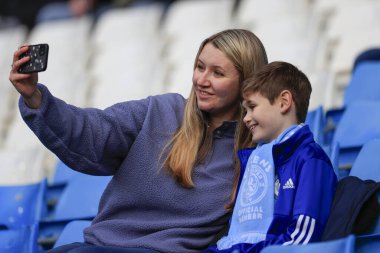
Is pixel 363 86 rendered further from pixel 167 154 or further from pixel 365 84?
pixel 167 154

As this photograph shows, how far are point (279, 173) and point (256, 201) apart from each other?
102 millimetres

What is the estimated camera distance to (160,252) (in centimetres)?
297

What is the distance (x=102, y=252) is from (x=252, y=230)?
0.43m

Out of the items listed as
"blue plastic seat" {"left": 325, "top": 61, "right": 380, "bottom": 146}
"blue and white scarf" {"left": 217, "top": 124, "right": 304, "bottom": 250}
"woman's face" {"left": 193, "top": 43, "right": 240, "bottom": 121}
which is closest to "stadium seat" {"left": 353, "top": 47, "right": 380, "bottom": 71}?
"blue plastic seat" {"left": 325, "top": 61, "right": 380, "bottom": 146}

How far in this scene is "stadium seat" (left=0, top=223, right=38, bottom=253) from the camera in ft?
11.2

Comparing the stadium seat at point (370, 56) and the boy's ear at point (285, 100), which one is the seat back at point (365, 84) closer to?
the stadium seat at point (370, 56)

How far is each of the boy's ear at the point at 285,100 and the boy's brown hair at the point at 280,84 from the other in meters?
0.01

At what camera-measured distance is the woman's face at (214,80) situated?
3127mm

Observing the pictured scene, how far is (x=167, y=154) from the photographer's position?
313 centimetres

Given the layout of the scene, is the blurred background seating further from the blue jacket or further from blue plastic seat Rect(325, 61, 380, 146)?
the blue jacket

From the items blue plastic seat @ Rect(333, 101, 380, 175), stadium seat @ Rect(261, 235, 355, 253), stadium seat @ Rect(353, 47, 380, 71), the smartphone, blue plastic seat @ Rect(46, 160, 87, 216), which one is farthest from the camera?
stadium seat @ Rect(353, 47, 380, 71)

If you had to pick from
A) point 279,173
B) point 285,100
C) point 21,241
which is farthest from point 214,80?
point 21,241

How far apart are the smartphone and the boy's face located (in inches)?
23.3

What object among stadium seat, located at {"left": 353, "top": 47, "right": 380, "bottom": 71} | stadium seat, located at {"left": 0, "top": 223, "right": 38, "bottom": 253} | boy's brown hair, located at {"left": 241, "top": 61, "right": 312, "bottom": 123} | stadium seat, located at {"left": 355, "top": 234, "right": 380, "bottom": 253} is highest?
stadium seat, located at {"left": 353, "top": 47, "right": 380, "bottom": 71}
